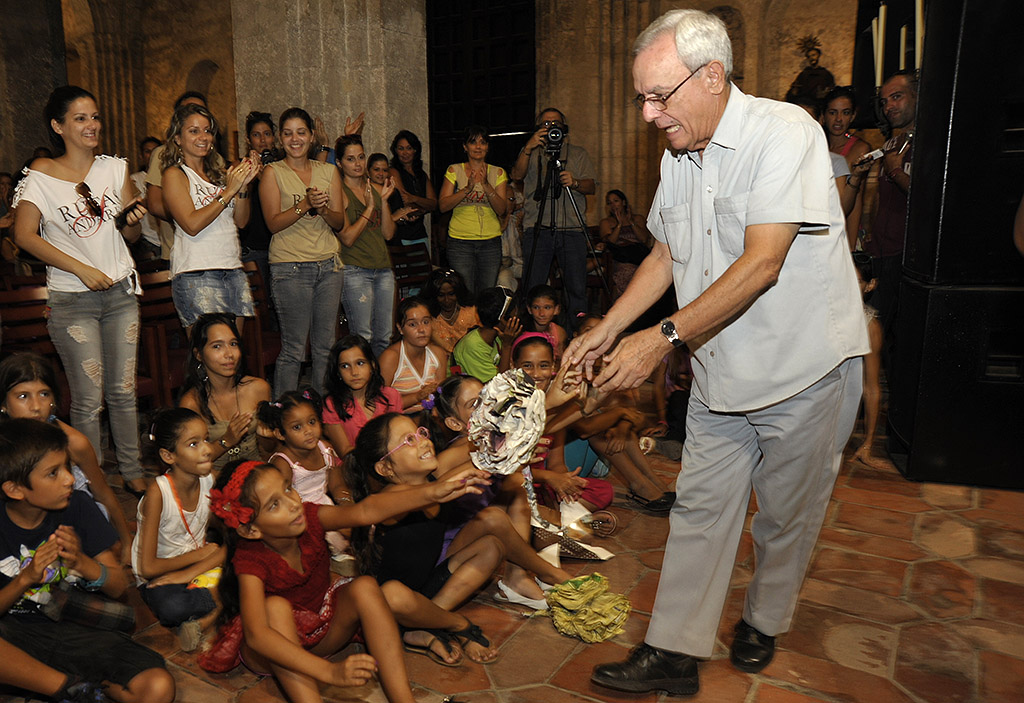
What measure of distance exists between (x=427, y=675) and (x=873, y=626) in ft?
5.41

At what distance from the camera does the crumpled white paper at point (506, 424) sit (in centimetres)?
235

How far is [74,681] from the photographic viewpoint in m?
2.54

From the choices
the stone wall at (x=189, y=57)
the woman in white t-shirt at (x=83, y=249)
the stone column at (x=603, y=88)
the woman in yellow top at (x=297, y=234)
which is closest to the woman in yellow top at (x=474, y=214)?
the woman in yellow top at (x=297, y=234)

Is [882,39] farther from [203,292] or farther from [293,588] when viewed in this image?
[293,588]

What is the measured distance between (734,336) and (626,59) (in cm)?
840

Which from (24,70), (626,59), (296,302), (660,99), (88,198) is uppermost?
(626,59)

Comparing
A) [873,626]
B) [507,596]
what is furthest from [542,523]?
[873,626]

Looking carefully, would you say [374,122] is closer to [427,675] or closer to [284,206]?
[284,206]

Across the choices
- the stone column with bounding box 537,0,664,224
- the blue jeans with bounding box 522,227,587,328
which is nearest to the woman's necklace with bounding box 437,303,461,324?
the blue jeans with bounding box 522,227,587,328

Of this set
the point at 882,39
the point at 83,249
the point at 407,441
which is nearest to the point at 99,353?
the point at 83,249

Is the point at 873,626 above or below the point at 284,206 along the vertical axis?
below

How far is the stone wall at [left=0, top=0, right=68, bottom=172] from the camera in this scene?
9.81 meters

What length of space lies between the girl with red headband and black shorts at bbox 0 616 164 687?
0.93ft

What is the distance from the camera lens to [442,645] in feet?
9.36
